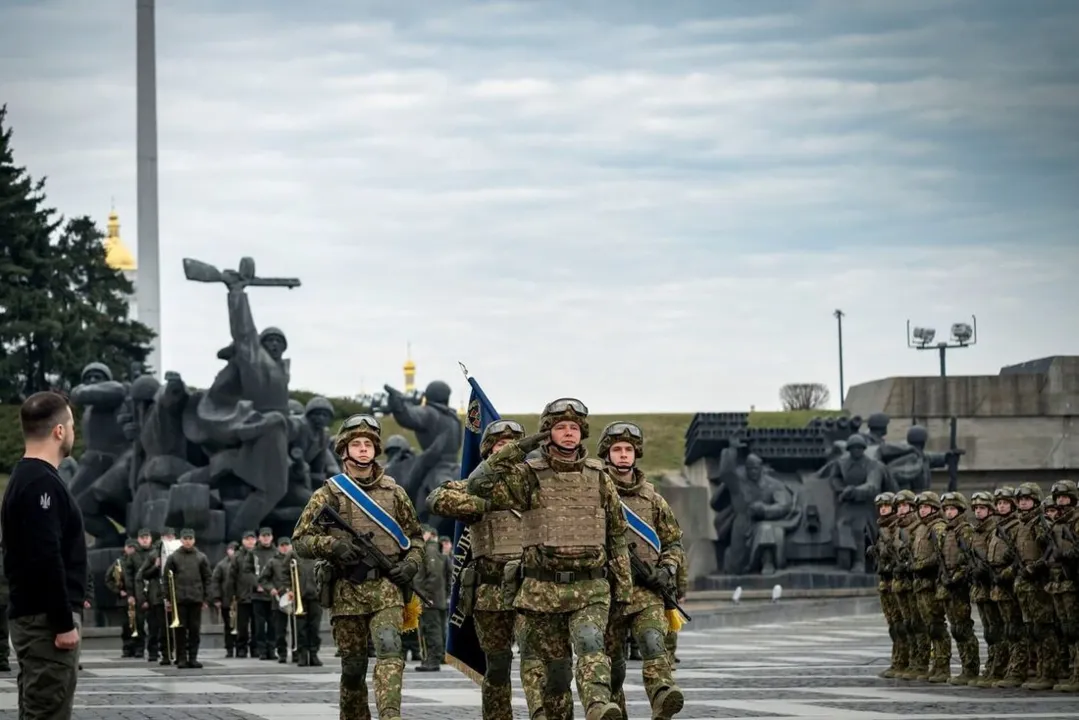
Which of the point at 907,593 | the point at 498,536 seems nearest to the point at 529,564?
the point at 498,536

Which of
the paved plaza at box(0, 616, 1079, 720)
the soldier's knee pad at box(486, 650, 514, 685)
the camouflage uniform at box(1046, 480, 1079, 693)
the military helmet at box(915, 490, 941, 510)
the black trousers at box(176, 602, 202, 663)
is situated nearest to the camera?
the soldier's knee pad at box(486, 650, 514, 685)

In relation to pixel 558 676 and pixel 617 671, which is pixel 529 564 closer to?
pixel 558 676

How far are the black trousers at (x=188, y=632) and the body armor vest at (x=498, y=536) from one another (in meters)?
11.6

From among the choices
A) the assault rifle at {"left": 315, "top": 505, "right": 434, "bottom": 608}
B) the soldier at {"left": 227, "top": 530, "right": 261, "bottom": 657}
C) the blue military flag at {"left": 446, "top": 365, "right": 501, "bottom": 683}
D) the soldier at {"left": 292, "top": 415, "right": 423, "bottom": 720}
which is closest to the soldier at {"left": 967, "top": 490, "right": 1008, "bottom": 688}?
the blue military flag at {"left": 446, "top": 365, "right": 501, "bottom": 683}

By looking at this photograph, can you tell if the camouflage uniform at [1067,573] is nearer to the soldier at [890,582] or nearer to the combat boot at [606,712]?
the soldier at [890,582]

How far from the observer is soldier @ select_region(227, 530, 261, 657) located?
2533 centimetres

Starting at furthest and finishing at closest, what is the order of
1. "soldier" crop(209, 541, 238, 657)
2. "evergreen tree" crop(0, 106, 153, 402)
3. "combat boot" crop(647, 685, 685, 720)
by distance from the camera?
"evergreen tree" crop(0, 106, 153, 402), "soldier" crop(209, 541, 238, 657), "combat boot" crop(647, 685, 685, 720)

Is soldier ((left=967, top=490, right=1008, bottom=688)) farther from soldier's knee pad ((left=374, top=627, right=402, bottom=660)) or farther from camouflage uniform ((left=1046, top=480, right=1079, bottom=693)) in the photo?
soldier's knee pad ((left=374, top=627, right=402, bottom=660))

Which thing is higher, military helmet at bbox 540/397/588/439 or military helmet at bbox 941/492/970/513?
military helmet at bbox 540/397/588/439

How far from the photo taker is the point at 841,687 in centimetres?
Result: 1786

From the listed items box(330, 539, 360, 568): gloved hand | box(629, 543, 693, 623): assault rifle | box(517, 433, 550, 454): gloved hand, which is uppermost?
box(517, 433, 550, 454): gloved hand

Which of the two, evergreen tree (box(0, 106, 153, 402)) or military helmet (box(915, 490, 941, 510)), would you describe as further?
evergreen tree (box(0, 106, 153, 402))

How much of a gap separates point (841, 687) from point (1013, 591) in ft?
5.58

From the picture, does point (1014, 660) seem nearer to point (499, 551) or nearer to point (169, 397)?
point (499, 551)
